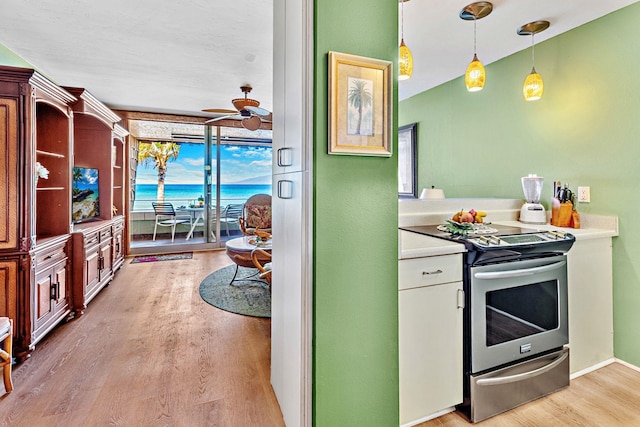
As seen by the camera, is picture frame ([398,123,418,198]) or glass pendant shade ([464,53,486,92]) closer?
glass pendant shade ([464,53,486,92])

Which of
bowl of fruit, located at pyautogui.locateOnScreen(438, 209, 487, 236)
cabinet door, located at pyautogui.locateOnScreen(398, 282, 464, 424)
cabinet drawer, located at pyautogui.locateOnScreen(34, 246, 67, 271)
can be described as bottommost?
cabinet door, located at pyautogui.locateOnScreen(398, 282, 464, 424)

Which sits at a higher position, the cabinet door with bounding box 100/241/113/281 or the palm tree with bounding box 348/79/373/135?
the palm tree with bounding box 348/79/373/135

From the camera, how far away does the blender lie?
2.56 metres

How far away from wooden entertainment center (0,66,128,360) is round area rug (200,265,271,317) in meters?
1.13

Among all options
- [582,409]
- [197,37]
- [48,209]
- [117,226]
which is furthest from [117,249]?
[582,409]

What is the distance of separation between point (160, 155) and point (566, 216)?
6223 millimetres

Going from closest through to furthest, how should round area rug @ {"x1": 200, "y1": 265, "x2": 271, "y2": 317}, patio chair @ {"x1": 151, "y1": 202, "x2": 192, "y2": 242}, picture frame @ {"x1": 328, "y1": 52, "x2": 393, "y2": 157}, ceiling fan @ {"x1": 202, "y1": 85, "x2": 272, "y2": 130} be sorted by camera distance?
picture frame @ {"x1": 328, "y1": 52, "x2": 393, "y2": 157}
round area rug @ {"x1": 200, "y1": 265, "x2": 271, "y2": 317}
ceiling fan @ {"x1": 202, "y1": 85, "x2": 272, "y2": 130}
patio chair @ {"x1": 151, "y1": 202, "x2": 192, "y2": 242}

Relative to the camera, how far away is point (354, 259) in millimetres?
1364

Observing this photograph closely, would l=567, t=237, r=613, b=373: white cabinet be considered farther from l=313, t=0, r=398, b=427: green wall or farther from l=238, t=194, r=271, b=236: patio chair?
l=238, t=194, r=271, b=236: patio chair

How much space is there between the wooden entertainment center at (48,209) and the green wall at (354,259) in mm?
2226

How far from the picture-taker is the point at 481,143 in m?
3.36

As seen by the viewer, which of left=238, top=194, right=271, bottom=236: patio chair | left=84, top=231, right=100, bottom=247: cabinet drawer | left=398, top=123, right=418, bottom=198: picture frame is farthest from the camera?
left=238, top=194, right=271, bottom=236: patio chair

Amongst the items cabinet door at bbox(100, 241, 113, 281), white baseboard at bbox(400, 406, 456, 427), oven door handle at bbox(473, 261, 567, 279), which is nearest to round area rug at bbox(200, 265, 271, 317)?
cabinet door at bbox(100, 241, 113, 281)

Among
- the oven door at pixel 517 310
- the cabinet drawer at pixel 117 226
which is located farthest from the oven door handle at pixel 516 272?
the cabinet drawer at pixel 117 226
